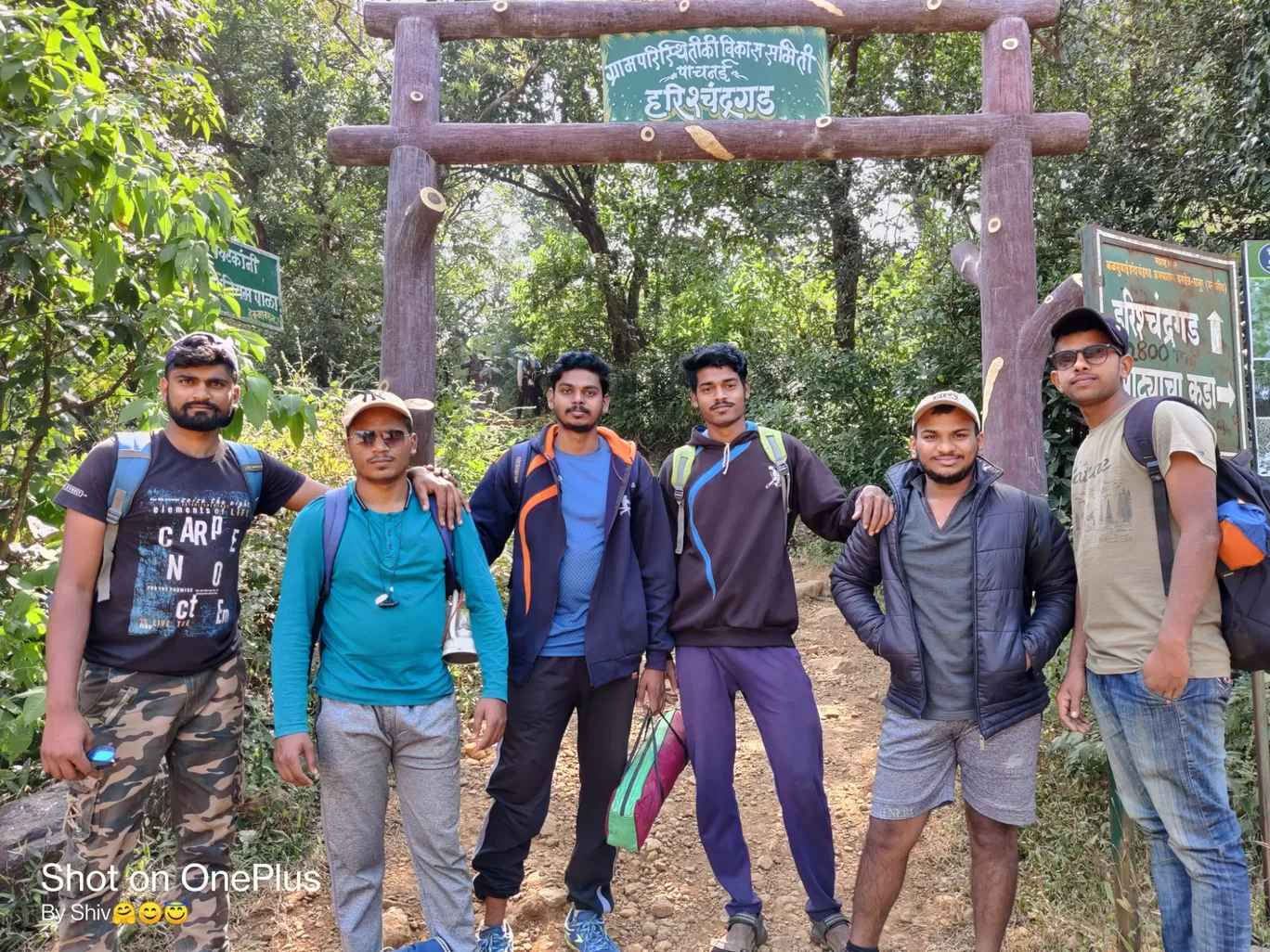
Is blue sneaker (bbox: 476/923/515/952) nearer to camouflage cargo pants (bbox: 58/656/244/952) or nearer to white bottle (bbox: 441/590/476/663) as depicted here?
camouflage cargo pants (bbox: 58/656/244/952)

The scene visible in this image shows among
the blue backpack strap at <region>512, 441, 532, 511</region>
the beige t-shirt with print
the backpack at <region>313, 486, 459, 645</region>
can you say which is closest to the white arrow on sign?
the beige t-shirt with print

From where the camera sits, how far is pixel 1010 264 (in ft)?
14.8

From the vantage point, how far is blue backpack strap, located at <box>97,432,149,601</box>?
2.47 meters

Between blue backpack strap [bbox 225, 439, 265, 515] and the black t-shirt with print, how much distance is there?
0.09 metres

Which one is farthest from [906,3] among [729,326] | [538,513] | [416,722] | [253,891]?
[729,326]

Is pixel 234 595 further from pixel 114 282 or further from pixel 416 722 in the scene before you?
pixel 114 282

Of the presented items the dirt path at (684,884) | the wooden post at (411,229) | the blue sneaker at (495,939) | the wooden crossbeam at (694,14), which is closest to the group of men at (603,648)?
the blue sneaker at (495,939)

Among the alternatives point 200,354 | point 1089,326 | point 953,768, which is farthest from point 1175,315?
point 200,354

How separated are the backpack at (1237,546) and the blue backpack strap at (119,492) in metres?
→ 2.96

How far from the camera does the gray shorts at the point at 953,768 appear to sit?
103 inches

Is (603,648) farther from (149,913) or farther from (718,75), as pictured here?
(718,75)

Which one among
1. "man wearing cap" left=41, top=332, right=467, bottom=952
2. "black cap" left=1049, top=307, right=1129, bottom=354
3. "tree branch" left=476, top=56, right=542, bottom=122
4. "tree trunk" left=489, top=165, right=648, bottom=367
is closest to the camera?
"man wearing cap" left=41, top=332, right=467, bottom=952

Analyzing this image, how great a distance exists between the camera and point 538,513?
3047 mm

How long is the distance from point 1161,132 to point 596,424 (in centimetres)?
754
